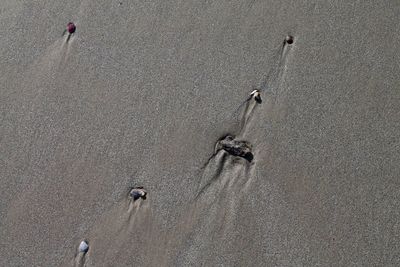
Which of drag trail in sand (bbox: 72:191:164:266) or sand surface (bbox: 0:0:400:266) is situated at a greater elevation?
sand surface (bbox: 0:0:400:266)

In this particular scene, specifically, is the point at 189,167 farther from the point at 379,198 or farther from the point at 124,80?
the point at 379,198

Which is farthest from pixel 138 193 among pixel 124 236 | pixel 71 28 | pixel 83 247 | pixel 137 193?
pixel 71 28

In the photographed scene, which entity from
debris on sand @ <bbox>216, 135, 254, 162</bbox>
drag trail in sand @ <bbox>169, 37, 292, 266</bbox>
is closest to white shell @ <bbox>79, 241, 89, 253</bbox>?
drag trail in sand @ <bbox>169, 37, 292, 266</bbox>

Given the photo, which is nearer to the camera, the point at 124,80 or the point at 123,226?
the point at 123,226

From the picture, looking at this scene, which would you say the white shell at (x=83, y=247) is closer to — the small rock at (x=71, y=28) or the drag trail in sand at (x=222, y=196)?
the drag trail in sand at (x=222, y=196)

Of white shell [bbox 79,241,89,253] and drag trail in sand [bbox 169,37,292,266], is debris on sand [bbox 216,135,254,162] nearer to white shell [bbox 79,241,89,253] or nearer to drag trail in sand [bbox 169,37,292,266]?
drag trail in sand [bbox 169,37,292,266]

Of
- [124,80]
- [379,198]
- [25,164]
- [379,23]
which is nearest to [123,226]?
[25,164]
